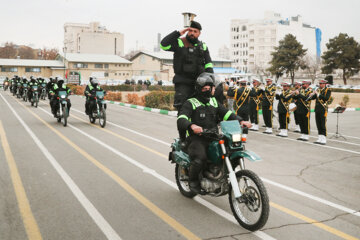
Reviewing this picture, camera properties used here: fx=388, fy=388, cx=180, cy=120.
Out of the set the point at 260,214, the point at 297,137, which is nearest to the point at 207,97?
the point at 260,214

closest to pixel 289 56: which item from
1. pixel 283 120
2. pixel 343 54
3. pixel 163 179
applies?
pixel 343 54

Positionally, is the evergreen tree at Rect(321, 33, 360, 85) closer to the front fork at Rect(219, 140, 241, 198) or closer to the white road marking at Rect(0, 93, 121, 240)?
the white road marking at Rect(0, 93, 121, 240)

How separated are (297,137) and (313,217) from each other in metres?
8.10

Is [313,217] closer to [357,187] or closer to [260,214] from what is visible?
[260,214]

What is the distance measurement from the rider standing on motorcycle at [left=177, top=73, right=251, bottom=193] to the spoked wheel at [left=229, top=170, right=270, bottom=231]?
1.86ft

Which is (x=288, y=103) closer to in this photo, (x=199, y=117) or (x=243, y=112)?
(x=243, y=112)

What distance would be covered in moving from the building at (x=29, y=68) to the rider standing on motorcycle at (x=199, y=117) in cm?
8310

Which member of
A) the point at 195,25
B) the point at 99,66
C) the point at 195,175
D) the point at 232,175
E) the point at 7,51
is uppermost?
the point at 7,51

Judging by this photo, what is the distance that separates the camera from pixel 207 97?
5.09 meters

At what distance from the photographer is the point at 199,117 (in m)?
5.12

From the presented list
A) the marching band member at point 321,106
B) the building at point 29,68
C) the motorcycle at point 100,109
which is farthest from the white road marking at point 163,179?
the building at point 29,68

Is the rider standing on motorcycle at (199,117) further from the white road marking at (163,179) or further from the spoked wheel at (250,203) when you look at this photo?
the spoked wheel at (250,203)

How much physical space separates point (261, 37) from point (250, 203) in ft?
458

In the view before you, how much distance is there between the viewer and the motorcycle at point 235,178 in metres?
Result: 4.32
